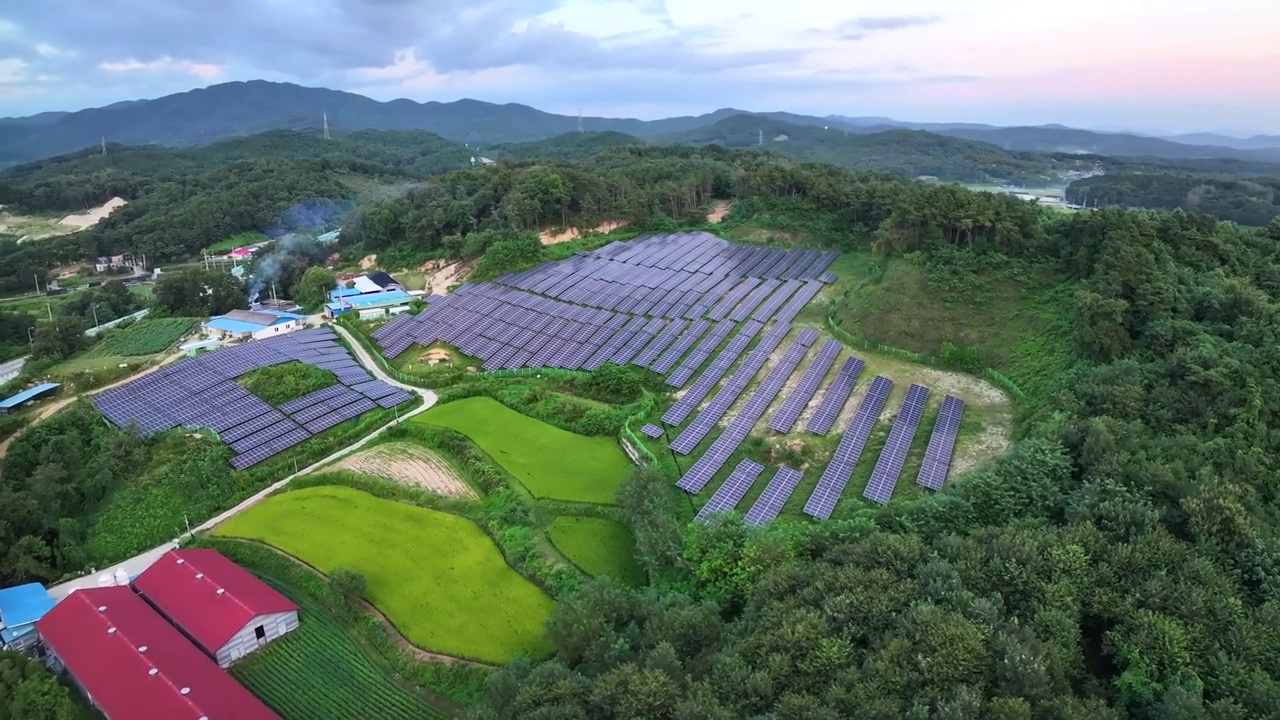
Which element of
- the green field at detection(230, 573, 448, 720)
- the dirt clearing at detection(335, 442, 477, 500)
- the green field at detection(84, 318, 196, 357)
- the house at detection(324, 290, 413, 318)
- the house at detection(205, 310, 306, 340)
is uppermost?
the house at detection(324, 290, 413, 318)

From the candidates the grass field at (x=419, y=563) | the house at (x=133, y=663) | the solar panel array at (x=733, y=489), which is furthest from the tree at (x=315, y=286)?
the solar panel array at (x=733, y=489)

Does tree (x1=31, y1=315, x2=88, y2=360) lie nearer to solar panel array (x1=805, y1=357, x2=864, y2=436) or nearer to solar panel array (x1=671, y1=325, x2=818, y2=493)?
solar panel array (x1=671, y1=325, x2=818, y2=493)

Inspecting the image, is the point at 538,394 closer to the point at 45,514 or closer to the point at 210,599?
the point at 210,599

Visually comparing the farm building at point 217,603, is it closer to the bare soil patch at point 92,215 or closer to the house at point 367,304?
the house at point 367,304

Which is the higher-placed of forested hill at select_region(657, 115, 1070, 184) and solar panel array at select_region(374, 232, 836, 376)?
forested hill at select_region(657, 115, 1070, 184)

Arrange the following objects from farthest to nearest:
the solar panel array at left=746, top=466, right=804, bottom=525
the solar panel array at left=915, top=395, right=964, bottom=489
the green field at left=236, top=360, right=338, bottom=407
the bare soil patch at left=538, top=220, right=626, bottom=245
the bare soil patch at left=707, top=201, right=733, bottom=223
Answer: the bare soil patch at left=707, top=201, right=733, bottom=223
the bare soil patch at left=538, top=220, right=626, bottom=245
the green field at left=236, top=360, right=338, bottom=407
the solar panel array at left=915, top=395, right=964, bottom=489
the solar panel array at left=746, top=466, right=804, bottom=525

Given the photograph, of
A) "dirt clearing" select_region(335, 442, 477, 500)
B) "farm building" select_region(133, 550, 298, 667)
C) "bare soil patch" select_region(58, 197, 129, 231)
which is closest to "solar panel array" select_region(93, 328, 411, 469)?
"dirt clearing" select_region(335, 442, 477, 500)

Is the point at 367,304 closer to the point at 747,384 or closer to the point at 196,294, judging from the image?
the point at 196,294
